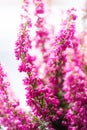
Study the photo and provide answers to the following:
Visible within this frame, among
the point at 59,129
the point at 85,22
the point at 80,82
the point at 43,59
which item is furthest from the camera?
the point at 85,22

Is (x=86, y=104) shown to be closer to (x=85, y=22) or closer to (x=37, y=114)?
(x=37, y=114)

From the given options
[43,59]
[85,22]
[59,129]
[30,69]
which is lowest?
[59,129]

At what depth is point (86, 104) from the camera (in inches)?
46.9

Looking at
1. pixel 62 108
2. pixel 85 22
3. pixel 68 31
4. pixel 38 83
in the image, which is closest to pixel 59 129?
pixel 62 108

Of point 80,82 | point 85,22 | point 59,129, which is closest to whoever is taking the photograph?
point 80,82

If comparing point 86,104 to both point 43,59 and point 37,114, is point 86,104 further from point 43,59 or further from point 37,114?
point 43,59

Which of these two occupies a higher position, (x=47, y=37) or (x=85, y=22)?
(x=85, y=22)

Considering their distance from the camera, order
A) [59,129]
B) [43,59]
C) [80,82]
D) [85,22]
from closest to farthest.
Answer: [80,82]
[59,129]
[43,59]
[85,22]

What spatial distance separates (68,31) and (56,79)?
0.18 metres

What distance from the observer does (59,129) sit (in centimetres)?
130

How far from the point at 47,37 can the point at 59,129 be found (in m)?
0.32

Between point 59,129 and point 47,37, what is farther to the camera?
point 47,37

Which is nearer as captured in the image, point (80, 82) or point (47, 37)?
point (80, 82)

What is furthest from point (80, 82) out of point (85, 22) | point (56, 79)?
point (85, 22)
